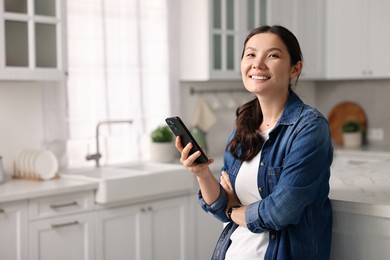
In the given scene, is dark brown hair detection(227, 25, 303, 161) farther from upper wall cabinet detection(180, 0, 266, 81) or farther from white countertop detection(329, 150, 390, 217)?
upper wall cabinet detection(180, 0, 266, 81)

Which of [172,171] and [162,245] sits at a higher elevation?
[172,171]

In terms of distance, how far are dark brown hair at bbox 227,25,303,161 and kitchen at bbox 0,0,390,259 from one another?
6.66 ft

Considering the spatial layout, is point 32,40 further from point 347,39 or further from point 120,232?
point 347,39

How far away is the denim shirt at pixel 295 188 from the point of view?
5.85 ft

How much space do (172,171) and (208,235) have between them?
66 cm

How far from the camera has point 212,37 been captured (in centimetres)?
449

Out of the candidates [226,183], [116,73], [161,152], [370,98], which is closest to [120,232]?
[161,152]

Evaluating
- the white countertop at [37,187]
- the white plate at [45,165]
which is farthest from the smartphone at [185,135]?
the white plate at [45,165]

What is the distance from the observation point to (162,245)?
390cm

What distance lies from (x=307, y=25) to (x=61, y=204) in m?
2.89

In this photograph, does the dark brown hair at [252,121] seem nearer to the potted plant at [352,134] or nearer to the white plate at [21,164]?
the white plate at [21,164]

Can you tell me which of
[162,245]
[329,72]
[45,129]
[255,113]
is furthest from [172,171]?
[329,72]

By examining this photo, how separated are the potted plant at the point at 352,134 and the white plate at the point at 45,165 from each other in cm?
282

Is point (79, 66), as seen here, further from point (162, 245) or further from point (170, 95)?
point (162, 245)
